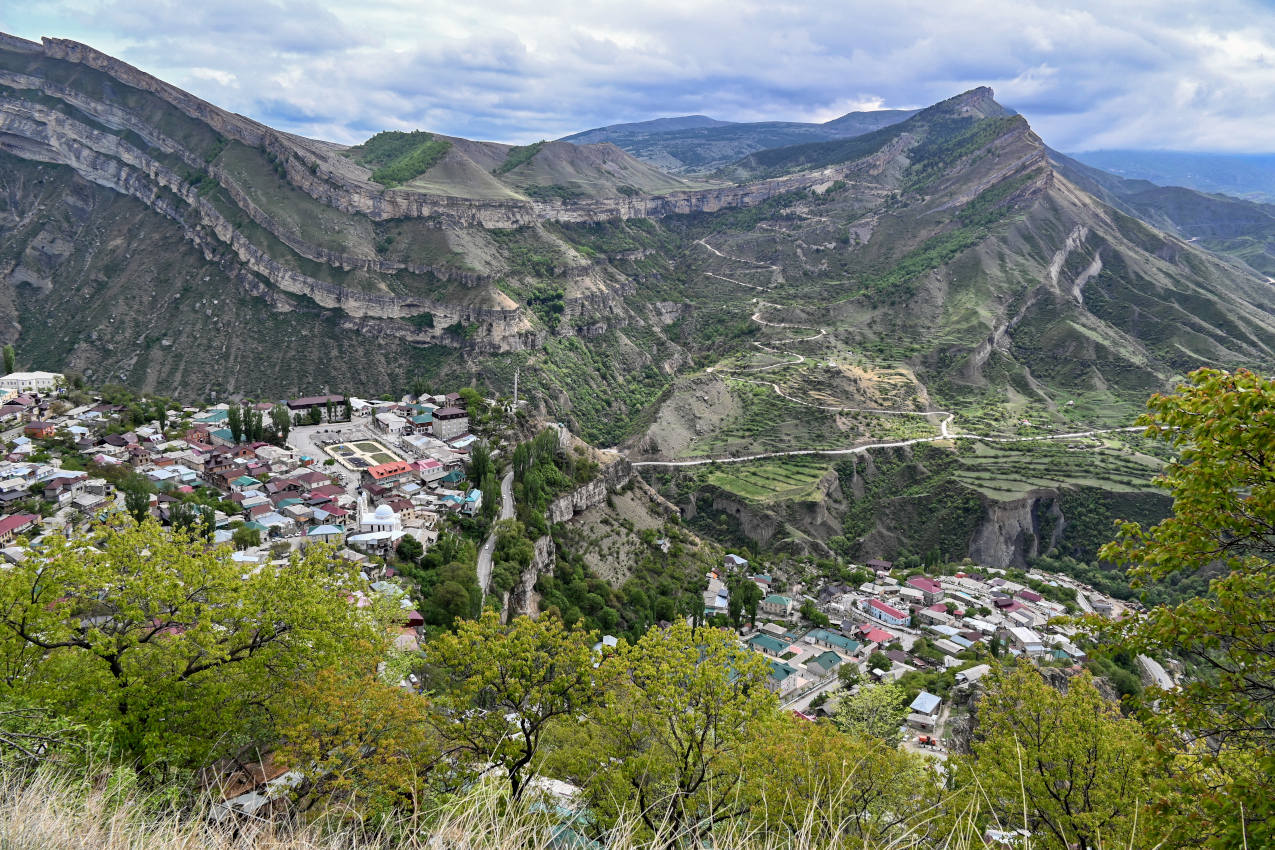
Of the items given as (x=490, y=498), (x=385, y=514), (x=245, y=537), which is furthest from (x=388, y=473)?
(x=245, y=537)

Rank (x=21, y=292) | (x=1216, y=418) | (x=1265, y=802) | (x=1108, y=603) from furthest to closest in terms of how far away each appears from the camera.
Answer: (x=21, y=292)
(x=1108, y=603)
(x=1216, y=418)
(x=1265, y=802)

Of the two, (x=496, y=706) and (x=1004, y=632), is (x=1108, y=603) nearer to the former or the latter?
(x=1004, y=632)

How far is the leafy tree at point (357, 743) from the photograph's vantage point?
42.0ft

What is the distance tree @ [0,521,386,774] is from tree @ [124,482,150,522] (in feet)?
87.9

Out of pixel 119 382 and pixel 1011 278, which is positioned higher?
pixel 1011 278

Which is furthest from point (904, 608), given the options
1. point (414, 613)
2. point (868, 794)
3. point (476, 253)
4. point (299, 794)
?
point (476, 253)

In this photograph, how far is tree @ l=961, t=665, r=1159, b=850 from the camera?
14.2 m

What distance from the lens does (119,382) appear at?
102250mm

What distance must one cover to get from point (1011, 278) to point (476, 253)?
103094mm

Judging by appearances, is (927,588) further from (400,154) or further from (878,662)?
(400,154)

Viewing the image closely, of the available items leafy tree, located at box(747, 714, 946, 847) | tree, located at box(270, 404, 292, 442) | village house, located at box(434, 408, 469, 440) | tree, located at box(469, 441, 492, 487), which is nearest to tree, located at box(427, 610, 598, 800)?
leafy tree, located at box(747, 714, 946, 847)

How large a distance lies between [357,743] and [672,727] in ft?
21.1

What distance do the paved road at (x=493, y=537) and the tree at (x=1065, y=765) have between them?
92.1ft

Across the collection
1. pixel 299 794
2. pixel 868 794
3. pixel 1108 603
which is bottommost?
pixel 1108 603
